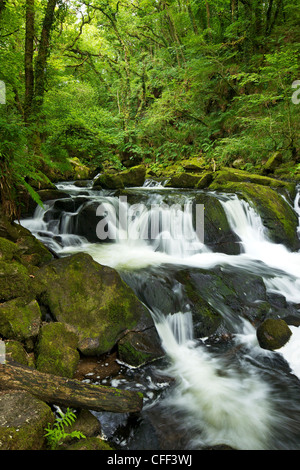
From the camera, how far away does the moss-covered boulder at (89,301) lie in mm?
3520

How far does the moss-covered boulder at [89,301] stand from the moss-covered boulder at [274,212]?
17.6 feet

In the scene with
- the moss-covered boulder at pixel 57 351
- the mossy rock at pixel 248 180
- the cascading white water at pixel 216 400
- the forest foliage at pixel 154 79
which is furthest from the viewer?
the mossy rock at pixel 248 180

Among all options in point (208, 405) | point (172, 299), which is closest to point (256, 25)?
point (172, 299)

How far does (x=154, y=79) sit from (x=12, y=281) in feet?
58.9

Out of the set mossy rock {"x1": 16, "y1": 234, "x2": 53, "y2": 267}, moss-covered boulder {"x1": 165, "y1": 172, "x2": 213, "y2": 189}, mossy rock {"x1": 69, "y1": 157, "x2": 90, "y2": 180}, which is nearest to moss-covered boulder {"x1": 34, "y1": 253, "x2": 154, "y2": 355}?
mossy rock {"x1": 16, "y1": 234, "x2": 53, "y2": 267}

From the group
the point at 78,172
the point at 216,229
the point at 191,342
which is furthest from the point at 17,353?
the point at 78,172

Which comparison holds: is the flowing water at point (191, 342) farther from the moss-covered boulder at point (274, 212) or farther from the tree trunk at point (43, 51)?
the tree trunk at point (43, 51)

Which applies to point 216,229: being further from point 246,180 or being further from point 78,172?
point 78,172

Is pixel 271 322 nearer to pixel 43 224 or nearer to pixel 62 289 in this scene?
pixel 62 289

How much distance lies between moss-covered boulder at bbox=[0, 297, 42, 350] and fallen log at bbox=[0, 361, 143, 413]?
2.24 ft

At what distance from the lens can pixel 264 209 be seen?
7.79m

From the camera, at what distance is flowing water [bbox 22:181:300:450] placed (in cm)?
265

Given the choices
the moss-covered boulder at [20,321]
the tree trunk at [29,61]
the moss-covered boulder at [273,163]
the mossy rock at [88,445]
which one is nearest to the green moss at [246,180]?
the moss-covered boulder at [273,163]

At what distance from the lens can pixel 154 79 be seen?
680 inches
